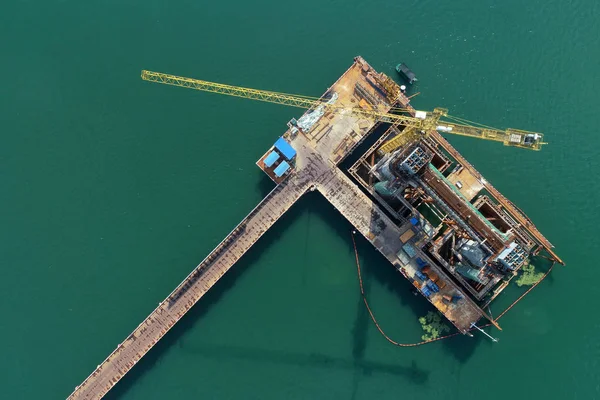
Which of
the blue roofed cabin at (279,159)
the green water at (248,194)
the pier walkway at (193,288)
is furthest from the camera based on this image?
the green water at (248,194)

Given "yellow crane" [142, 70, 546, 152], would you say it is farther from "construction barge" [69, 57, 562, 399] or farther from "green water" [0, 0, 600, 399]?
"green water" [0, 0, 600, 399]

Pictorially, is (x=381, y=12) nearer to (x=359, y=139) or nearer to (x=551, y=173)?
(x=359, y=139)

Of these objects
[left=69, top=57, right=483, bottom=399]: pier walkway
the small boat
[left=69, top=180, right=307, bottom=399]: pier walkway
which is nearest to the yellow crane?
[left=69, top=57, right=483, bottom=399]: pier walkway

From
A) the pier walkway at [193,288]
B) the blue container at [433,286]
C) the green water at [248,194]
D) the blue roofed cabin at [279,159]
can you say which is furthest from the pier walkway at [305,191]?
the blue container at [433,286]

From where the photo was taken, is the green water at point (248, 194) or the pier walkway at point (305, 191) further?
the green water at point (248, 194)

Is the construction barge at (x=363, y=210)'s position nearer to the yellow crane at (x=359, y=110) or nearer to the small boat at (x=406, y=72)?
the yellow crane at (x=359, y=110)

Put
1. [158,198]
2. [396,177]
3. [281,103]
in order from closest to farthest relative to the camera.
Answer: [396,177], [281,103], [158,198]

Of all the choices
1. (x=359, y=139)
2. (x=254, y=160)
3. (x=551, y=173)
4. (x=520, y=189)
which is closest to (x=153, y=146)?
(x=254, y=160)
